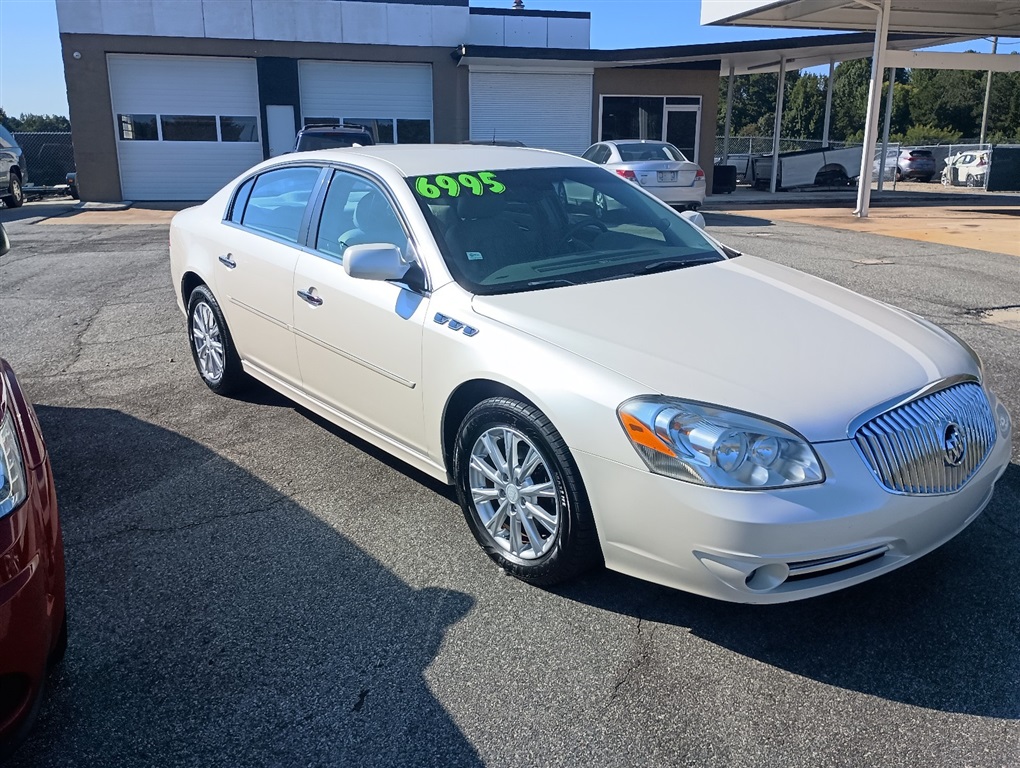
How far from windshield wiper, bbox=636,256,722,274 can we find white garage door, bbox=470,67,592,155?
67.9 ft

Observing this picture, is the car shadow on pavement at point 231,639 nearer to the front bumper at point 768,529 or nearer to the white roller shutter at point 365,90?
the front bumper at point 768,529

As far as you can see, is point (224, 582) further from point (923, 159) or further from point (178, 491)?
point (923, 159)

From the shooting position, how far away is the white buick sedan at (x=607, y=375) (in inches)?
109

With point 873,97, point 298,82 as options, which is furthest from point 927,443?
point 298,82

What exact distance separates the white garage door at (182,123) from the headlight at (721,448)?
22464mm

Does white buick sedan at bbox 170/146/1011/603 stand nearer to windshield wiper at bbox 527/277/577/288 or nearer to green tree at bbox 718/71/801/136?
windshield wiper at bbox 527/277/577/288

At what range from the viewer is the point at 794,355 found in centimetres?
318

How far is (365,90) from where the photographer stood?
2394 cm

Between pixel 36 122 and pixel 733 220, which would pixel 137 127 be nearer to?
pixel 733 220

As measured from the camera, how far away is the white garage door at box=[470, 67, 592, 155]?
2422 centimetres

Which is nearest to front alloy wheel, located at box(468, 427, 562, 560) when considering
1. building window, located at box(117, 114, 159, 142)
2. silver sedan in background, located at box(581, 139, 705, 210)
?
silver sedan in background, located at box(581, 139, 705, 210)

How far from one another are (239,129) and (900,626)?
77.5 ft

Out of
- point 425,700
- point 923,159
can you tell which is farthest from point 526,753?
point 923,159

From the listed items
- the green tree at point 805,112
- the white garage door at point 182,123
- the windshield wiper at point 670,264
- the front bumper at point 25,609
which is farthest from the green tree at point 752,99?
the front bumper at point 25,609
